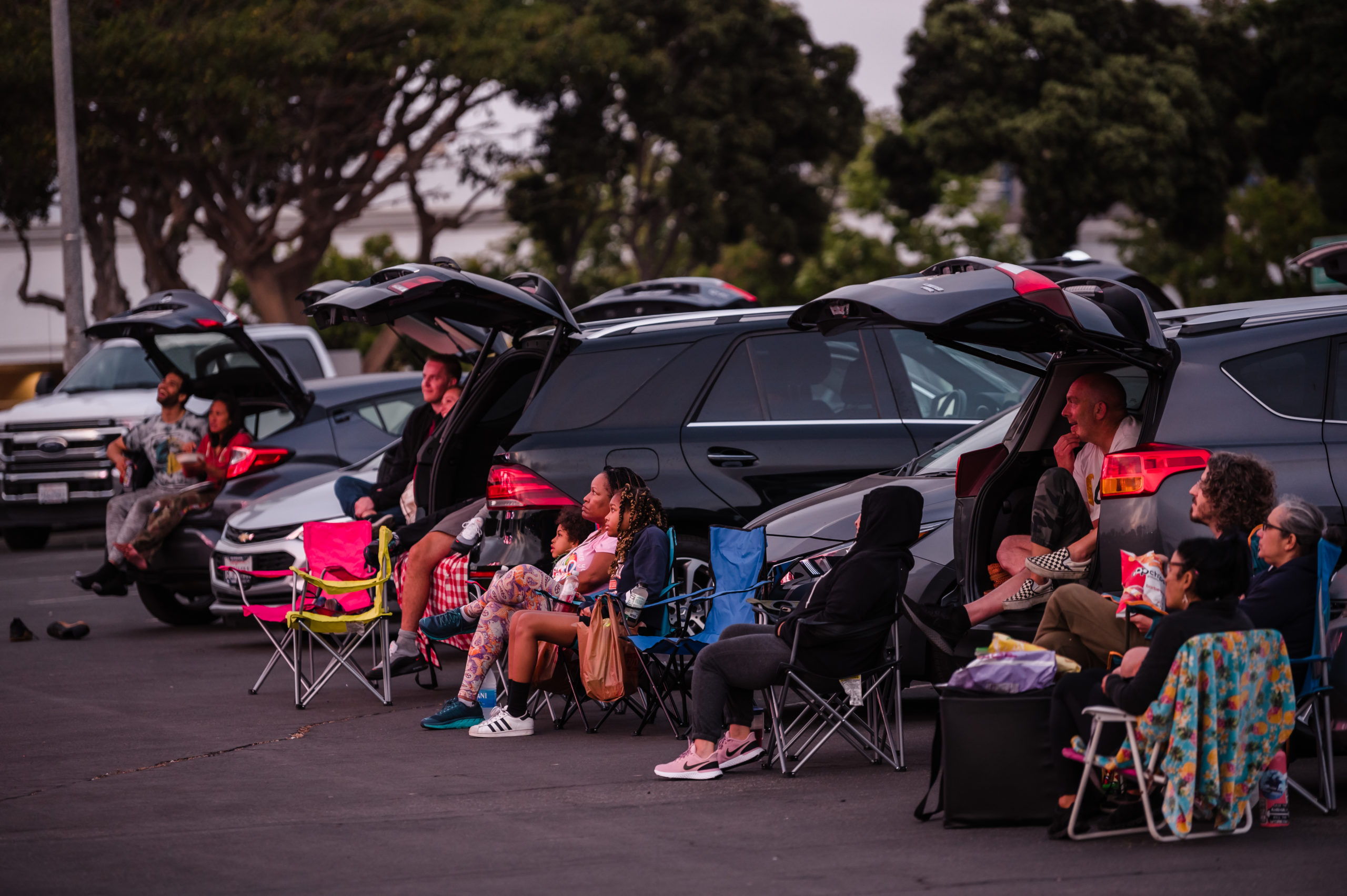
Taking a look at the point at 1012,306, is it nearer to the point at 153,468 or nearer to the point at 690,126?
the point at 153,468

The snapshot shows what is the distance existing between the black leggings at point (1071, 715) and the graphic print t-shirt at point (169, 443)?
840 cm

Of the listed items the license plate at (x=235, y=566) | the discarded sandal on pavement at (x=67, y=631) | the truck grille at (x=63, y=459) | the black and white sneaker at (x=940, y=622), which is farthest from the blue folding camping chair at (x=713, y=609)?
the truck grille at (x=63, y=459)

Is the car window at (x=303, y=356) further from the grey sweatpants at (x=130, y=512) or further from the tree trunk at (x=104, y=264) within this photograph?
the tree trunk at (x=104, y=264)

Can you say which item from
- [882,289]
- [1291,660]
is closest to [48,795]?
[882,289]

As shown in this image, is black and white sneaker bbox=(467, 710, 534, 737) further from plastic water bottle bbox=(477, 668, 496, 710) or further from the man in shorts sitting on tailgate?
the man in shorts sitting on tailgate

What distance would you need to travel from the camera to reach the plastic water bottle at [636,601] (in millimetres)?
7598

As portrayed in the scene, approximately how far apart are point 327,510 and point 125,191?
844 inches

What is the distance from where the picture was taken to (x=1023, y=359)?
955 centimetres

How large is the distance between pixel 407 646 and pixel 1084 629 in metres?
4.25

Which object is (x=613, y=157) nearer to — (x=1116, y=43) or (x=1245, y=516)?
(x=1116, y=43)

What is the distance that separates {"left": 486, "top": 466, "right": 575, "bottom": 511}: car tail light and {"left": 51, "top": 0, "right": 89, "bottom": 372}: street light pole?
50.1 ft

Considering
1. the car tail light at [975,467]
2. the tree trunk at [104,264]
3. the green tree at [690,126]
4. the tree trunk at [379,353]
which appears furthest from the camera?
the green tree at [690,126]

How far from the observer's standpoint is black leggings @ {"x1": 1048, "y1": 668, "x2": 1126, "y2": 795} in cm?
554

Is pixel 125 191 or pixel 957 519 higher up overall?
pixel 125 191
